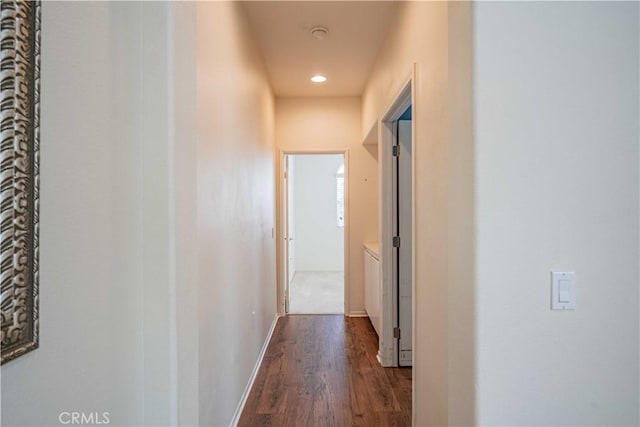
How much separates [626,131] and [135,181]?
1.34 metres

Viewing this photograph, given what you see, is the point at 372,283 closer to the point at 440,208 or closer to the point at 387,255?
the point at 387,255

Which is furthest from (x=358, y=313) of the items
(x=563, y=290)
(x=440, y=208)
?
(x=563, y=290)

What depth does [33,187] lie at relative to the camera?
0.62 m

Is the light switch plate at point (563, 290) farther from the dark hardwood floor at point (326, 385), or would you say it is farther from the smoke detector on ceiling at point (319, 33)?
the smoke detector on ceiling at point (319, 33)

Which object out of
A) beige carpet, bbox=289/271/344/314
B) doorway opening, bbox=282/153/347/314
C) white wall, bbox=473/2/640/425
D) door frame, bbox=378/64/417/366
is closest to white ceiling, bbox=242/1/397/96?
door frame, bbox=378/64/417/366

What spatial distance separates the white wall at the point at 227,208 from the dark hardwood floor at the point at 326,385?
22 cm

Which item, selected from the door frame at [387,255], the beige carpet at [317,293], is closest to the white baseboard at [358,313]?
the beige carpet at [317,293]

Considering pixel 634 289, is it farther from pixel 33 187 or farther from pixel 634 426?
pixel 33 187

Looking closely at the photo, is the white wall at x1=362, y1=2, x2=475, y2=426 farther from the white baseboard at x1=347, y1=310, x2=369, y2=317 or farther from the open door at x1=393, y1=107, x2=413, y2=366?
the white baseboard at x1=347, y1=310, x2=369, y2=317

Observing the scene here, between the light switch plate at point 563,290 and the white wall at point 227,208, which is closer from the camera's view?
the light switch plate at point 563,290

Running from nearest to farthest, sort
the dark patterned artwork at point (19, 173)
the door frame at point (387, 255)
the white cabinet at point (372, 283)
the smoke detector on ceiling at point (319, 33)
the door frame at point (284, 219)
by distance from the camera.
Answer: the dark patterned artwork at point (19, 173)
the smoke detector on ceiling at point (319, 33)
the door frame at point (387, 255)
the white cabinet at point (372, 283)
the door frame at point (284, 219)

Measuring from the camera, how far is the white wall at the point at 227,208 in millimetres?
1514

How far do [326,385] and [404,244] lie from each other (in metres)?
1.28

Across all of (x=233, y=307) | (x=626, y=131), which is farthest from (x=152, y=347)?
(x=626, y=131)
